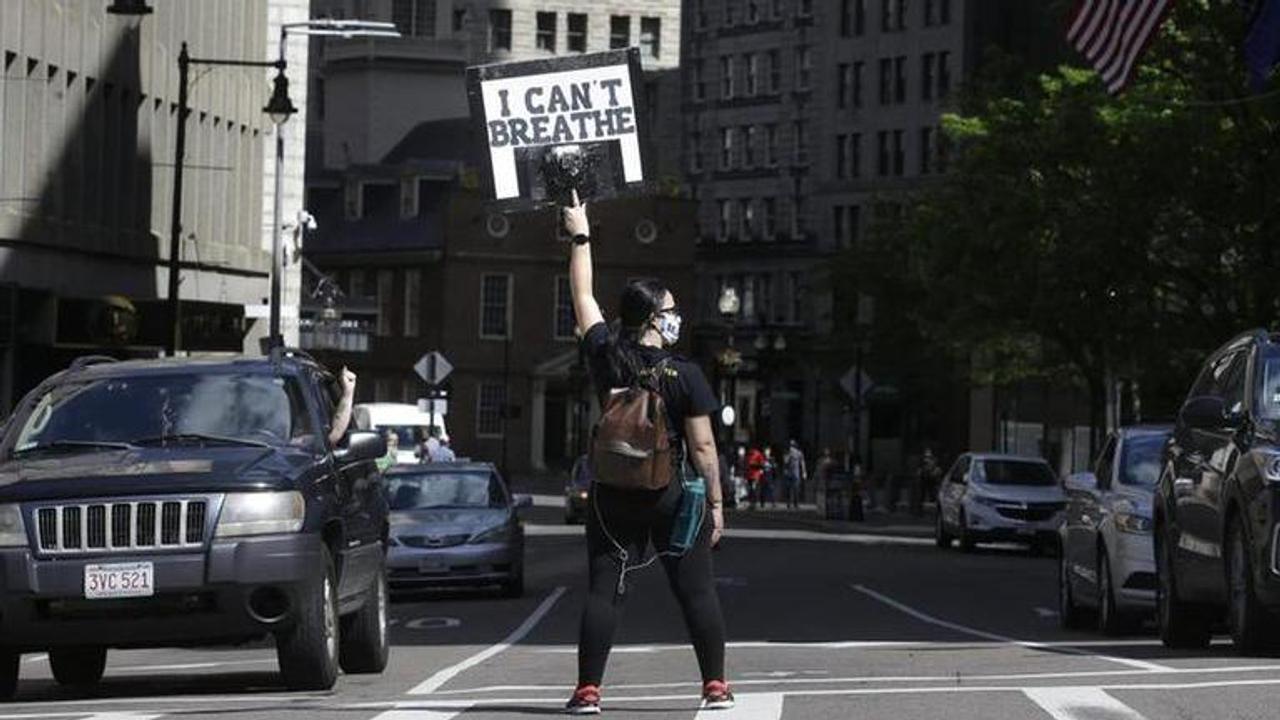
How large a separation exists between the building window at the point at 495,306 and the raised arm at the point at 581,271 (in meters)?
116

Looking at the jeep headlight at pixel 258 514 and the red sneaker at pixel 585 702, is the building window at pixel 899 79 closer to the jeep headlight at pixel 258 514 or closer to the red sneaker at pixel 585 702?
the jeep headlight at pixel 258 514

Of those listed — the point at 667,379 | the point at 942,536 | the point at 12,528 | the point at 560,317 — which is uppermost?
the point at 560,317

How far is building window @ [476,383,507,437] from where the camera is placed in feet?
429

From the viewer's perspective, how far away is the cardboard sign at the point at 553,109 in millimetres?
25328

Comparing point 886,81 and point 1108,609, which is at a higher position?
point 886,81

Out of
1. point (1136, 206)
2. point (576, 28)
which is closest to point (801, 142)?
point (576, 28)

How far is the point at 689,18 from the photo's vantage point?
487 ft

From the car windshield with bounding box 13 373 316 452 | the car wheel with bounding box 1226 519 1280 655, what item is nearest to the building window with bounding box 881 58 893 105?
the car wheel with bounding box 1226 519 1280 655

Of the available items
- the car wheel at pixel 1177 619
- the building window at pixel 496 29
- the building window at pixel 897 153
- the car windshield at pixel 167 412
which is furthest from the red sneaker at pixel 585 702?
the building window at pixel 496 29

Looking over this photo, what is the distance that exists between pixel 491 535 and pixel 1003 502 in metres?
23.0

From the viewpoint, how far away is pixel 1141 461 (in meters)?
27.0

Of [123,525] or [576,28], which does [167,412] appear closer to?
[123,525]

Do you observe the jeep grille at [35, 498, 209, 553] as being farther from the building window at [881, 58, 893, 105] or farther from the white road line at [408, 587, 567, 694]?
the building window at [881, 58, 893, 105]

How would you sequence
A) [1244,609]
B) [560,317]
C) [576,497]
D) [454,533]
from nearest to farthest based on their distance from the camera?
[1244,609] < [454,533] < [576,497] < [560,317]
